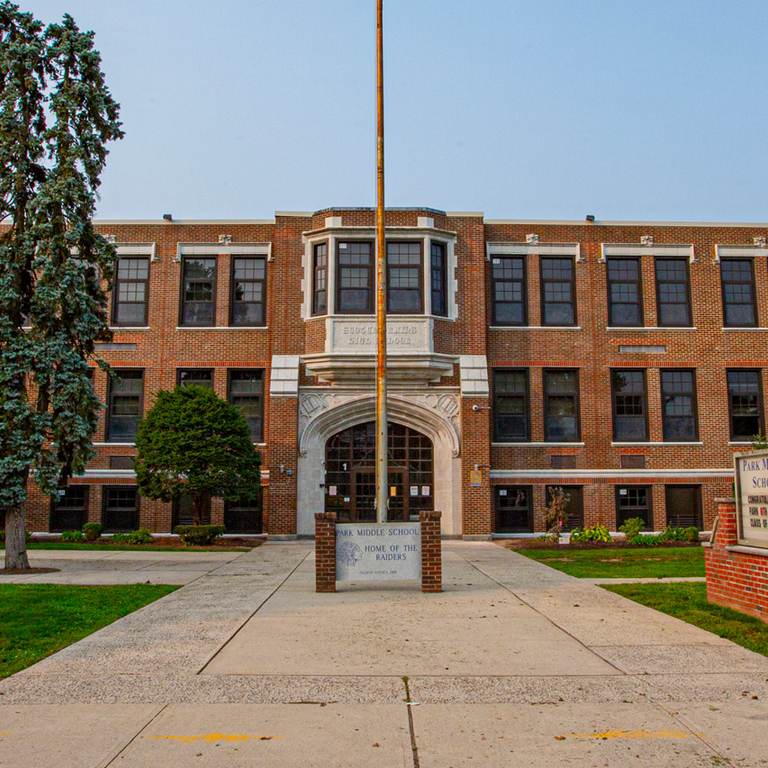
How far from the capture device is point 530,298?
26.0m

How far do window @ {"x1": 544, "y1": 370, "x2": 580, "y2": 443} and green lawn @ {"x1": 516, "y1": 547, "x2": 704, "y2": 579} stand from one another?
17.4 feet

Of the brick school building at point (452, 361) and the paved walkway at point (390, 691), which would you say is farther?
the brick school building at point (452, 361)

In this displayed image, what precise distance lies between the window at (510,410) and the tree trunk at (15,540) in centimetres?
1474

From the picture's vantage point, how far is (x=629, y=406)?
85.3 ft

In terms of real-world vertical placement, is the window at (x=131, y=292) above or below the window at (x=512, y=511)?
above

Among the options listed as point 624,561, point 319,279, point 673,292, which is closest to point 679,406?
point 673,292

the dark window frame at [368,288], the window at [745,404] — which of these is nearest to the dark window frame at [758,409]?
the window at [745,404]

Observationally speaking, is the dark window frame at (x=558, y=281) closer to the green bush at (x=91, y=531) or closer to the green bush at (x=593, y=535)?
the green bush at (x=593, y=535)

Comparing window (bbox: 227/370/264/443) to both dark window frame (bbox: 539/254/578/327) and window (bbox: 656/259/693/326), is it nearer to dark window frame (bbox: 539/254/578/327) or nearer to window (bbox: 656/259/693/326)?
dark window frame (bbox: 539/254/578/327)

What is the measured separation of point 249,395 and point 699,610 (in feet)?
58.1

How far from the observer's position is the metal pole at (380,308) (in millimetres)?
14523

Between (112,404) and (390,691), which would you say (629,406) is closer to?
(112,404)

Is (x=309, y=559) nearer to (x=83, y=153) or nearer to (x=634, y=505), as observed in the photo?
(x=83, y=153)

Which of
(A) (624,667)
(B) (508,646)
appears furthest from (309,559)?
(A) (624,667)
